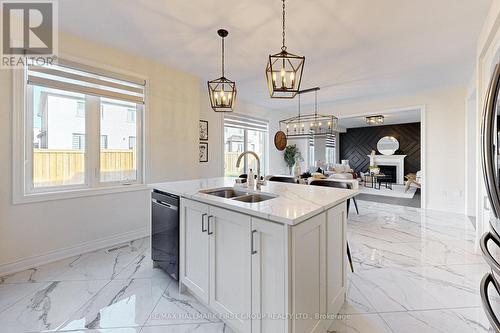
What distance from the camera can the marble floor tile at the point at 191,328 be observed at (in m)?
1.57

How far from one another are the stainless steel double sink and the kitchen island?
1 centimetres

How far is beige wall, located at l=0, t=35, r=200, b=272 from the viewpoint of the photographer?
2303 millimetres

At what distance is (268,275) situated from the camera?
1.29 m

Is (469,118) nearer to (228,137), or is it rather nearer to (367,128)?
(228,137)

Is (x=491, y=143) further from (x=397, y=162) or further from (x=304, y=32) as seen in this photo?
(x=397, y=162)

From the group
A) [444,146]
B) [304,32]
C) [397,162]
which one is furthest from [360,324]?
[397,162]

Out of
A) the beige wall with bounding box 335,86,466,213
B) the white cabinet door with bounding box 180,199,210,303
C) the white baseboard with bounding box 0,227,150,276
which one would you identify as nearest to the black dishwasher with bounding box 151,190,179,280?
the white cabinet door with bounding box 180,199,210,303

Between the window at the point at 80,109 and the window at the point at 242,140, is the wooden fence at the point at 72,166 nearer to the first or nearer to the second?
the window at the point at 80,109

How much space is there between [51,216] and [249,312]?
2.57 metres

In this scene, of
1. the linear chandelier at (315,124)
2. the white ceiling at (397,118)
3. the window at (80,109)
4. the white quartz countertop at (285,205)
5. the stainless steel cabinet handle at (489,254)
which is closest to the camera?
the stainless steel cabinet handle at (489,254)

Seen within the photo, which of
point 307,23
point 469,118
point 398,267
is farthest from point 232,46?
point 469,118

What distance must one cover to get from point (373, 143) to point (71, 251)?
36.2 feet

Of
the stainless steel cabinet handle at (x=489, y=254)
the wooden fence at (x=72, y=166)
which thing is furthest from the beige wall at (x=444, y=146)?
the wooden fence at (x=72, y=166)

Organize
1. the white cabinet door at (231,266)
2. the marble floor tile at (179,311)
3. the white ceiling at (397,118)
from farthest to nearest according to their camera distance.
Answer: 1. the white ceiling at (397,118)
2. the marble floor tile at (179,311)
3. the white cabinet door at (231,266)
